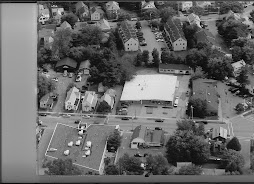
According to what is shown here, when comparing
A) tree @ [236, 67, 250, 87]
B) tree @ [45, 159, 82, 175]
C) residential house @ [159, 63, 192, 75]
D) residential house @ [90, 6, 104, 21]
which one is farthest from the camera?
residential house @ [90, 6, 104, 21]

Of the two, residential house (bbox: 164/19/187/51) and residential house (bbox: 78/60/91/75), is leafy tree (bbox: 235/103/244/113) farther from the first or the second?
residential house (bbox: 78/60/91/75)

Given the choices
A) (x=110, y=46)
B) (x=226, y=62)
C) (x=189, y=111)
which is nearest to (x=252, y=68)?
(x=226, y=62)

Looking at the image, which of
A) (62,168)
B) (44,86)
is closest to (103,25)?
(44,86)

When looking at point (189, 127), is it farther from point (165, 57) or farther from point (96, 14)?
point (96, 14)

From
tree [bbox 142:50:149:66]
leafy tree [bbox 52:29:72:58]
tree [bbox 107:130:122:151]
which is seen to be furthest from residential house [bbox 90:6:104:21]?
tree [bbox 107:130:122:151]

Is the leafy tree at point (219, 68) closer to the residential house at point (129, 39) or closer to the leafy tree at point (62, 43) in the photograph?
the residential house at point (129, 39)

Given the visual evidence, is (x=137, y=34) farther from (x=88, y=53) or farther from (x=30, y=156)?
(x=30, y=156)

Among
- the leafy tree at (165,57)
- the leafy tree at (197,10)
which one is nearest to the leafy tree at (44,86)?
the leafy tree at (165,57)
